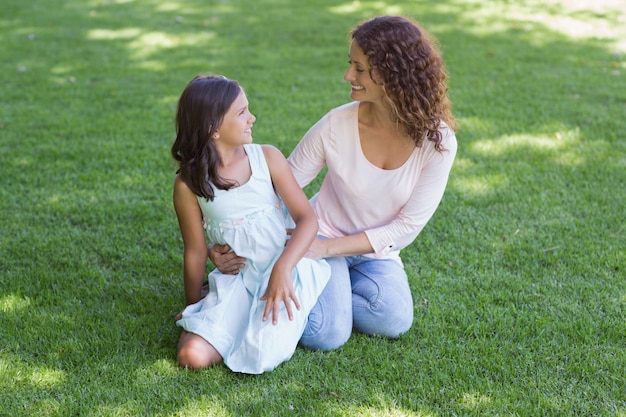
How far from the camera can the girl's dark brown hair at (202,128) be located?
2752 mm

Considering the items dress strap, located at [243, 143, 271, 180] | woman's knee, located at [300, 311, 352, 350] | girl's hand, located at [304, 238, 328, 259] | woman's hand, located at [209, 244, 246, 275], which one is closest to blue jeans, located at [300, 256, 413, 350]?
woman's knee, located at [300, 311, 352, 350]

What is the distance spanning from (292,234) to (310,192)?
1.53m

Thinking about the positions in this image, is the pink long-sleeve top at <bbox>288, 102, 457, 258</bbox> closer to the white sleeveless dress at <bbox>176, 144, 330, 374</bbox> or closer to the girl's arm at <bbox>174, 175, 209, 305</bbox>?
the white sleeveless dress at <bbox>176, 144, 330, 374</bbox>

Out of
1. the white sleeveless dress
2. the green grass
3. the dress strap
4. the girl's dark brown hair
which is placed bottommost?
the green grass

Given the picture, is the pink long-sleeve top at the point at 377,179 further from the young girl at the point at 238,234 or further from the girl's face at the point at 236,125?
the girl's face at the point at 236,125

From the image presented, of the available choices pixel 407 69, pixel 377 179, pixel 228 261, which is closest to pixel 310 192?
pixel 377 179

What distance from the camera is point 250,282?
9.66ft

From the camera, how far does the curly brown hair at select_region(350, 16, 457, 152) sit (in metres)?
2.77

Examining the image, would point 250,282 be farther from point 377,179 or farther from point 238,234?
point 377,179

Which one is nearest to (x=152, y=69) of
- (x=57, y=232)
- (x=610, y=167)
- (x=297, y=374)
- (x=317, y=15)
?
(x=317, y=15)

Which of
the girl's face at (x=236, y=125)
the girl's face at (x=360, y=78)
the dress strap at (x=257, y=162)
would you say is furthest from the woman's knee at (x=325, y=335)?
the girl's face at (x=360, y=78)

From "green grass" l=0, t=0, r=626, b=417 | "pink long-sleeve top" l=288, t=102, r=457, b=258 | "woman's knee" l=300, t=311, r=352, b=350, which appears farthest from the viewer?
"pink long-sleeve top" l=288, t=102, r=457, b=258

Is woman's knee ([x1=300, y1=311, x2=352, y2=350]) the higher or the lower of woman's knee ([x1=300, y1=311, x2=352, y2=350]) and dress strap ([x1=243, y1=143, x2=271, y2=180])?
the lower

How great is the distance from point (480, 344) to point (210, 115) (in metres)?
1.38
